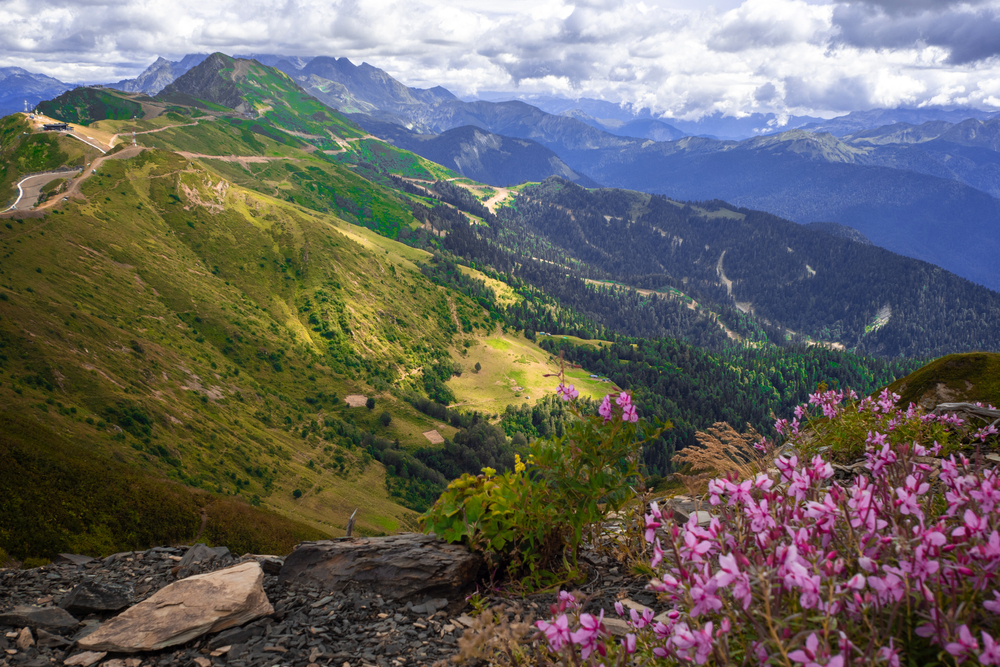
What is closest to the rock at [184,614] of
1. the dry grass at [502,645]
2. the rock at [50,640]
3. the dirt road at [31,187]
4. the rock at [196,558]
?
the rock at [50,640]

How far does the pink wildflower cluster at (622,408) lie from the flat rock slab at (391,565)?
363cm

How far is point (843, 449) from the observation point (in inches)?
326

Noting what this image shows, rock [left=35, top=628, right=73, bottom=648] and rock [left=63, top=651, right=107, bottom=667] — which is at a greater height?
rock [left=63, top=651, right=107, bottom=667]

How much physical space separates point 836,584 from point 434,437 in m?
120

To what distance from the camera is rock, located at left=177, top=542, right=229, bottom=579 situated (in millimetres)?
10117

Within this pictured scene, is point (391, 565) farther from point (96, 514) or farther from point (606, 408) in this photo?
point (96, 514)

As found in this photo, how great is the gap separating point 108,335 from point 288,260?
7268cm

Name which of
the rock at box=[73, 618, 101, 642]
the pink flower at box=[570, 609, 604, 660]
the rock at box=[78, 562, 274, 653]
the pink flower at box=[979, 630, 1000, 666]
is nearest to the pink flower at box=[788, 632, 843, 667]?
the pink flower at box=[979, 630, 1000, 666]

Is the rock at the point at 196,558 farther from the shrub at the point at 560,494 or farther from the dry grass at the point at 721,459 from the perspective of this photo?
A: the dry grass at the point at 721,459

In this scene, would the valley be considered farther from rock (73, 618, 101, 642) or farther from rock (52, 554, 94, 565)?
rock (73, 618, 101, 642)

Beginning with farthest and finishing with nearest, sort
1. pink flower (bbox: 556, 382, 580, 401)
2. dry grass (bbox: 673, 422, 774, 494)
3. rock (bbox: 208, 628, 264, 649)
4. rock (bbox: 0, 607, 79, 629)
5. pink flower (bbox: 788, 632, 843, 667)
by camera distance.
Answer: dry grass (bbox: 673, 422, 774, 494), rock (bbox: 0, 607, 79, 629), rock (bbox: 208, 628, 264, 649), pink flower (bbox: 556, 382, 580, 401), pink flower (bbox: 788, 632, 843, 667)

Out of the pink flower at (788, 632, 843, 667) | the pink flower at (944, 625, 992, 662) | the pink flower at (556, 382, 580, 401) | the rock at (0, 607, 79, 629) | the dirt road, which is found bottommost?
the rock at (0, 607, 79, 629)

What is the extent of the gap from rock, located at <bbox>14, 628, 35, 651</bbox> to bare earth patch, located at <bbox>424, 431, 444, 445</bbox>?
110973 millimetres

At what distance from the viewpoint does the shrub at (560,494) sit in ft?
23.4
